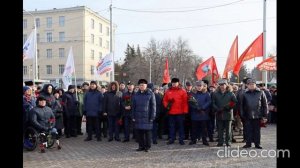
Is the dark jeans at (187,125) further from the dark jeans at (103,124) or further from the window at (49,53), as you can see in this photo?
the window at (49,53)

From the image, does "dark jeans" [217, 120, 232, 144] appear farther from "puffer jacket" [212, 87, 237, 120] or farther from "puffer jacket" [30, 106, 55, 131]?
"puffer jacket" [30, 106, 55, 131]

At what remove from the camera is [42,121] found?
9562 mm

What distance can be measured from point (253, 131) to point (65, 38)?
2586 inches

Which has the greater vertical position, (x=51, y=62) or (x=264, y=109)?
(x=51, y=62)

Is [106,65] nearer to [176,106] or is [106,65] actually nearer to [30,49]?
[30,49]

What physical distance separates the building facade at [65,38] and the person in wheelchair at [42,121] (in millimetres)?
59530

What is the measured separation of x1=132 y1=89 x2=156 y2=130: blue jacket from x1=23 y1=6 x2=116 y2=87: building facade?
60393 mm

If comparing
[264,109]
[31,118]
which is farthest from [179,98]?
[31,118]

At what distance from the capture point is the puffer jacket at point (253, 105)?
916 centimetres

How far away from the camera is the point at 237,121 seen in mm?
11375

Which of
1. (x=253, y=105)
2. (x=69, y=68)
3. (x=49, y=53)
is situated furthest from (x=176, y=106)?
(x=49, y=53)
